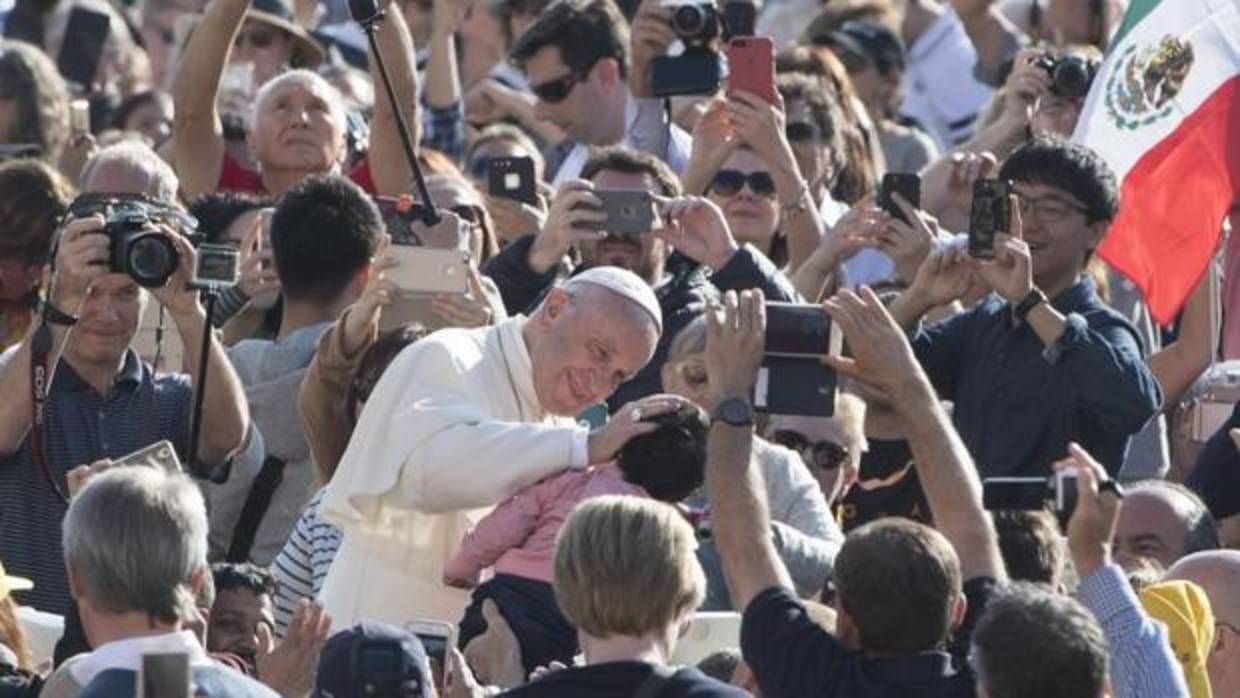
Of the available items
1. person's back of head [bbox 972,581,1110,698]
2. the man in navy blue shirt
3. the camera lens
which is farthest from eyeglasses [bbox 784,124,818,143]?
person's back of head [bbox 972,581,1110,698]

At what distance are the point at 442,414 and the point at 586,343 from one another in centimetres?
40

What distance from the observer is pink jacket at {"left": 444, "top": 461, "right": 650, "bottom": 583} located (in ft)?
29.7

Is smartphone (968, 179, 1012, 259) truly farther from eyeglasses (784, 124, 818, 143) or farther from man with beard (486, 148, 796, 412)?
eyeglasses (784, 124, 818, 143)

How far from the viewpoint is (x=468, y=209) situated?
39.0ft

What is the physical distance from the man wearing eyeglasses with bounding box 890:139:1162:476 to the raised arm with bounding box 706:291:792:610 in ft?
5.48

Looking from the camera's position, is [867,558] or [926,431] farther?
[926,431]

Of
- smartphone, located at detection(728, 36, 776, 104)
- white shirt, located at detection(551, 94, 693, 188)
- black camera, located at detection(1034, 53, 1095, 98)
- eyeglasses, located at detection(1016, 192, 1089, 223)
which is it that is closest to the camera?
eyeglasses, located at detection(1016, 192, 1089, 223)

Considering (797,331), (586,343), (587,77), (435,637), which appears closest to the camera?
(435,637)

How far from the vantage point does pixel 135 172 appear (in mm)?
11555

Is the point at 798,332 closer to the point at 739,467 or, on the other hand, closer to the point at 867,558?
the point at 739,467

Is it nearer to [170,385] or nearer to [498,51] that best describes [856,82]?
[498,51]

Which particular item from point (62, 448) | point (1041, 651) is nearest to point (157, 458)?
point (62, 448)

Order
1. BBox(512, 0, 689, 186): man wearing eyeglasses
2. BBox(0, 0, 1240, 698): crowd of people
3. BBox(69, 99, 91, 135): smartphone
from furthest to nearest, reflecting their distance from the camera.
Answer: BBox(69, 99, 91, 135): smartphone → BBox(512, 0, 689, 186): man wearing eyeglasses → BBox(0, 0, 1240, 698): crowd of people

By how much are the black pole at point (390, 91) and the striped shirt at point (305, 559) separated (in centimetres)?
121
